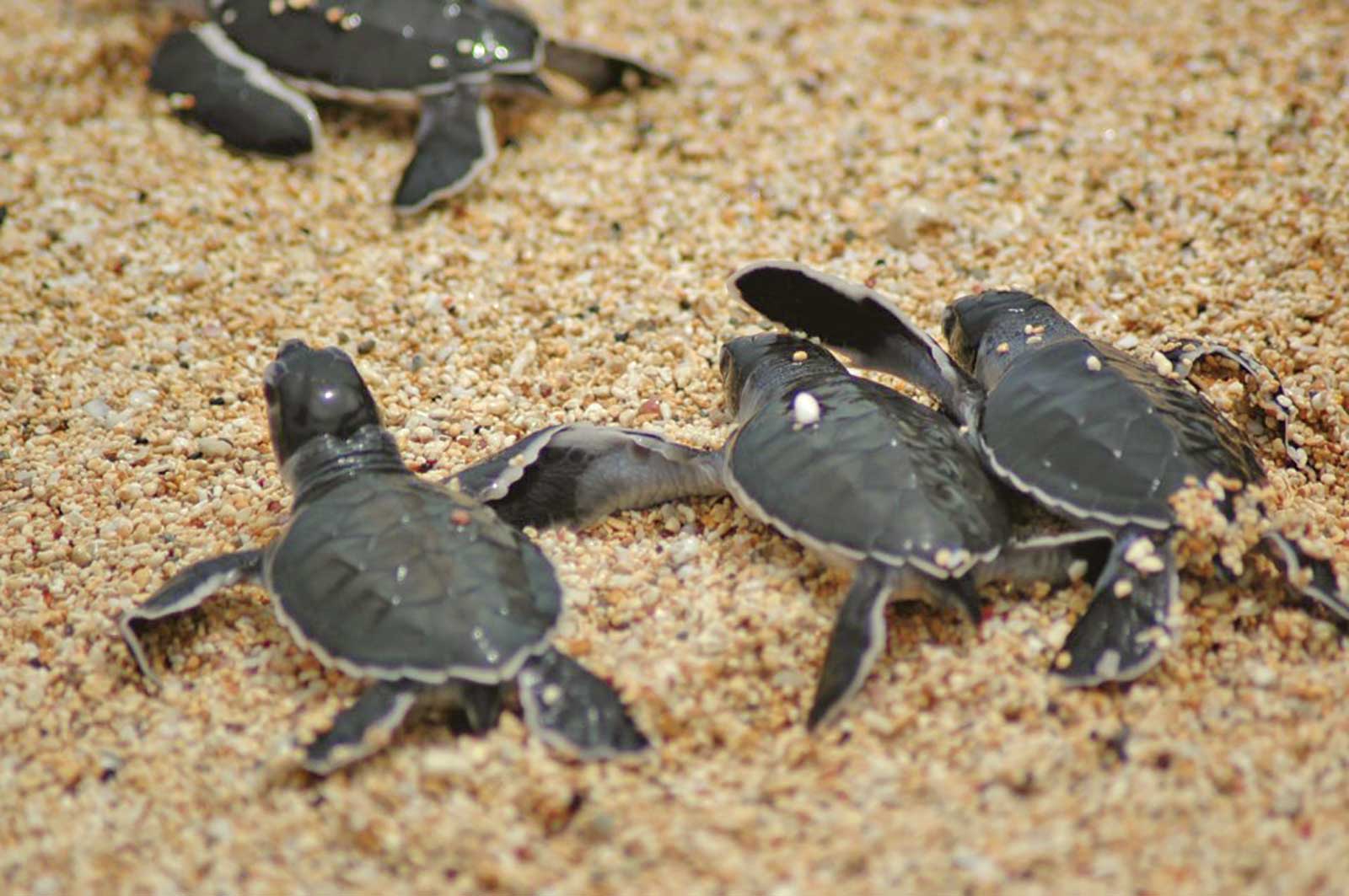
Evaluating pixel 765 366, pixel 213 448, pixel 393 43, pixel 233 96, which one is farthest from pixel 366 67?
pixel 765 366

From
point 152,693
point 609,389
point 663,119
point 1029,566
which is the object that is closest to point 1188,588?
point 1029,566

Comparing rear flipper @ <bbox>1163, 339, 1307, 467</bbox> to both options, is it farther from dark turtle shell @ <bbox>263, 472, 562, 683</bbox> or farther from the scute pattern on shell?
dark turtle shell @ <bbox>263, 472, 562, 683</bbox>

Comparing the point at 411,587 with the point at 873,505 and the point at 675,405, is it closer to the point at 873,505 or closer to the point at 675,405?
the point at 873,505

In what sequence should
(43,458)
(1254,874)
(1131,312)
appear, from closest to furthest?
1. (1254,874)
2. (43,458)
3. (1131,312)

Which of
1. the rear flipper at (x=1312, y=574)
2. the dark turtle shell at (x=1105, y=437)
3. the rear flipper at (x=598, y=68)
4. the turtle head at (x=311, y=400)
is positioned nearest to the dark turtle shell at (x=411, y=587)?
the turtle head at (x=311, y=400)

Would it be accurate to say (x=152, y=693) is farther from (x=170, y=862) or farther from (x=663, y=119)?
(x=663, y=119)

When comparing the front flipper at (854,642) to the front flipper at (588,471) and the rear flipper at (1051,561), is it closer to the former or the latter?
the rear flipper at (1051,561)
